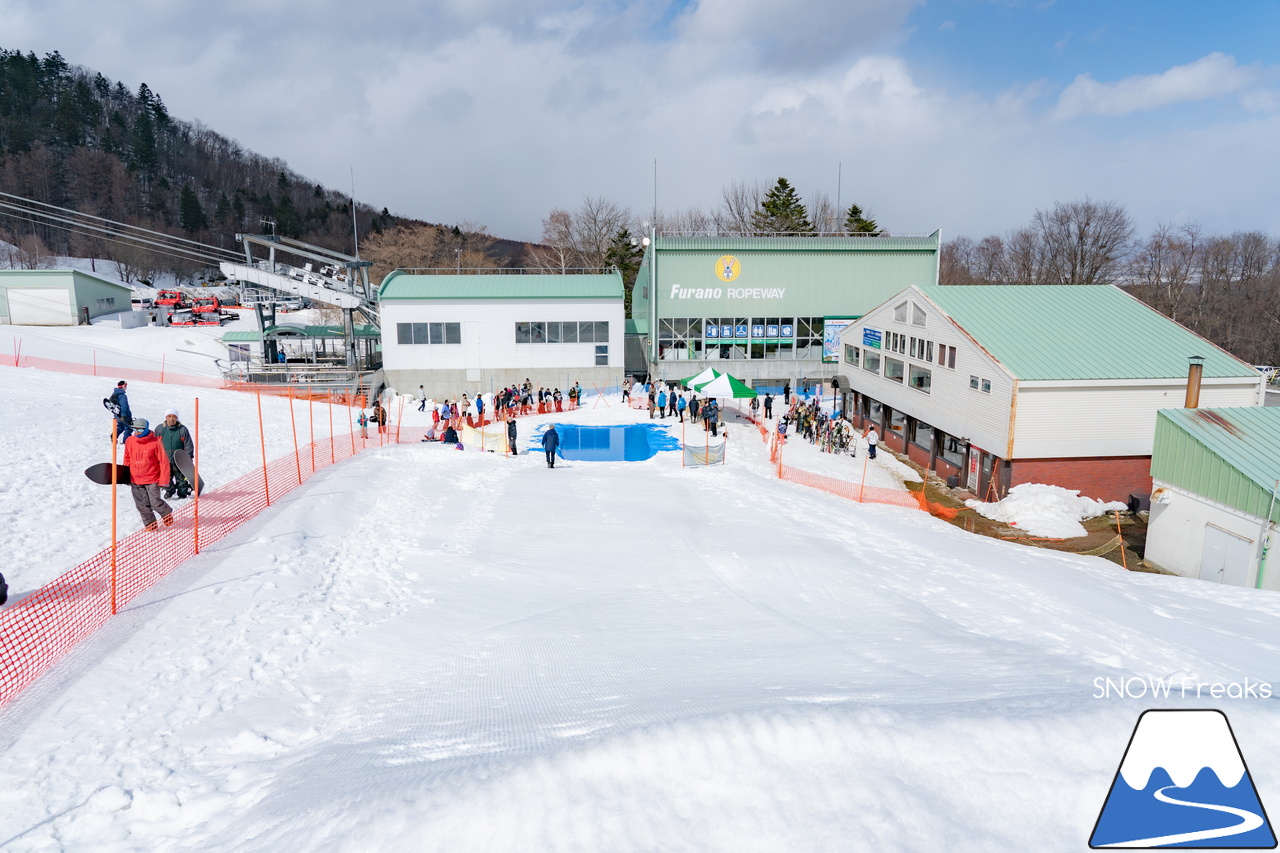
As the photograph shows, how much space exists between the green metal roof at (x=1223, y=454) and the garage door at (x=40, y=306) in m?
52.2

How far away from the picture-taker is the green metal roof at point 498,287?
Answer: 36969 millimetres

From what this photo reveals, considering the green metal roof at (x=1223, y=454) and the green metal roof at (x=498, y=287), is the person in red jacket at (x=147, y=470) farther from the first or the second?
the green metal roof at (x=498, y=287)

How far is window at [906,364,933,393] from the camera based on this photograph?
26.6 metres

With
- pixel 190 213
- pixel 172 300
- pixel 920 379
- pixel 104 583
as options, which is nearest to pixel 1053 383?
pixel 920 379

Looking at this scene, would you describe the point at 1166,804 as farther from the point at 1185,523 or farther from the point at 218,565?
the point at 1185,523

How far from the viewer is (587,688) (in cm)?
667

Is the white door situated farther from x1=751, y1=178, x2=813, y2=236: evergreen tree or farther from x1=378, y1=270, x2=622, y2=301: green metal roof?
x1=751, y1=178, x2=813, y2=236: evergreen tree

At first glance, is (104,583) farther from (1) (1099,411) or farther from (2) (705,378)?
(1) (1099,411)

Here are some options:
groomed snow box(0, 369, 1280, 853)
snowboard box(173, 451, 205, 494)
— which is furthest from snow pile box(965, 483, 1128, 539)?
snowboard box(173, 451, 205, 494)

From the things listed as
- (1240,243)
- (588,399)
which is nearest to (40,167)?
(588,399)

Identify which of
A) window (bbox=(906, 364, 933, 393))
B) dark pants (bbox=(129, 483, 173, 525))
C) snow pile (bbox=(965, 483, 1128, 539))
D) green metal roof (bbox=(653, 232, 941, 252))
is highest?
green metal roof (bbox=(653, 232, 941, 252))

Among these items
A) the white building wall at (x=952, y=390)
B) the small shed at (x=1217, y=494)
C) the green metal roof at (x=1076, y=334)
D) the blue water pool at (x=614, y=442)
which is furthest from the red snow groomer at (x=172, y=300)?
the small shed at (x=1217, y=494)

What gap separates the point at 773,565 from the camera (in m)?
11.7

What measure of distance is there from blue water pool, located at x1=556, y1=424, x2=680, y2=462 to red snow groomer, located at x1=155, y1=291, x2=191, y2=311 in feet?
170
